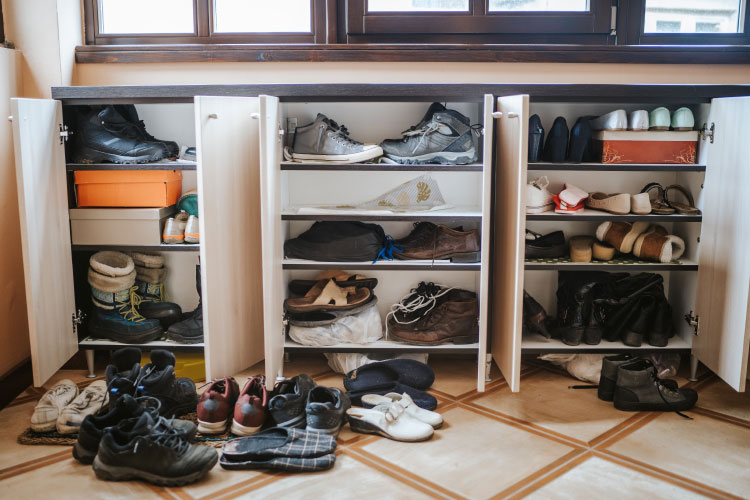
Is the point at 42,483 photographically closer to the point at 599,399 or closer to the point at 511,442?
the point at 511,442

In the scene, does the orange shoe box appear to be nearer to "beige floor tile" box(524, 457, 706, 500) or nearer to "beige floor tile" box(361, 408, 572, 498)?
"beige floor tile" box(361, 408, 572, 498)

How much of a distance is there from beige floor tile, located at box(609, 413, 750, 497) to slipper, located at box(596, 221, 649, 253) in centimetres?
73

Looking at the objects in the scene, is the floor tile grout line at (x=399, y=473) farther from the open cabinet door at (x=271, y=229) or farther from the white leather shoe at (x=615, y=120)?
the white leather shoe at (x=615, y=120)

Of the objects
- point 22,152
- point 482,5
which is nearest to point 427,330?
point 482,5

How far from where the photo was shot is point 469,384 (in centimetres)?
290

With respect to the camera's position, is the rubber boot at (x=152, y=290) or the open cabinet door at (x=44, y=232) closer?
the open cabinet door at (x=44, y=232)

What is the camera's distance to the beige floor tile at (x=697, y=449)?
2115 millimetres

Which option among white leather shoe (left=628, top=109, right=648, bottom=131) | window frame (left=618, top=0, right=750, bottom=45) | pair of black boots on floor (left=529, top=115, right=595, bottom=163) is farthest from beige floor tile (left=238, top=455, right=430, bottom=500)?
window frame (left=618, top=0, right=750, bottom=45)

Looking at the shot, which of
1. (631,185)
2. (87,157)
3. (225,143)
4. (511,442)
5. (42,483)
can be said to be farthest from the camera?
(631,185)

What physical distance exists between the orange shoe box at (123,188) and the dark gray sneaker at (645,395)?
78.5 inches

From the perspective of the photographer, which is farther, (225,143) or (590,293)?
(590,293)

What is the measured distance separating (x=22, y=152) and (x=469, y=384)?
1.96 meters

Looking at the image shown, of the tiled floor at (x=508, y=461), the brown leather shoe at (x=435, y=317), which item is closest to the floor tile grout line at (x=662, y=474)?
the tiled floor at (x=508, y=461)

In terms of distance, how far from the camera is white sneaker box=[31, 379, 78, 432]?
7.89ft
